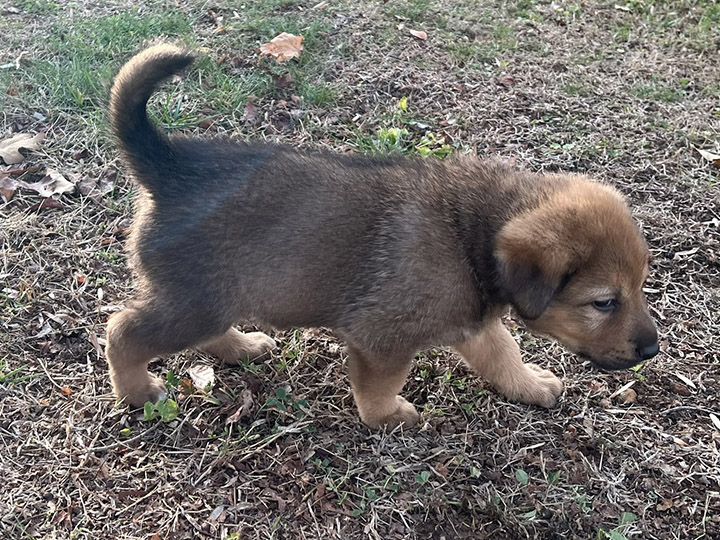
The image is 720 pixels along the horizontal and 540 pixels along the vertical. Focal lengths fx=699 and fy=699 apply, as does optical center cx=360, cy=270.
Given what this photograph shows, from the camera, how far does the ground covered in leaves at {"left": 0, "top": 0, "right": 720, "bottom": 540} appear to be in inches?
117

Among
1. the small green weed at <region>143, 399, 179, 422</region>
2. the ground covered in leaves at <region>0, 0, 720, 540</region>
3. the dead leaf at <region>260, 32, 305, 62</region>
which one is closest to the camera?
the ground covered in leaves at <region>0, 0, 720, 540</region>

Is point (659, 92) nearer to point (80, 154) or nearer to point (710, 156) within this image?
point (710, 156)

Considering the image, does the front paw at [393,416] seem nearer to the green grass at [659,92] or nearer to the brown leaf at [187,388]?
the brown leaf at [187,388]

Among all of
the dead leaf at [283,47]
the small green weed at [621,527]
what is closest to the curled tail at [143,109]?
the small green weed at [621,527]

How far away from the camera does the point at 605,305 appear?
2.88 metres

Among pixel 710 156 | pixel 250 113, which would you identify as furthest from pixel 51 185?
pixel 710 156

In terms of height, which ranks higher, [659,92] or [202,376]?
[659,92]

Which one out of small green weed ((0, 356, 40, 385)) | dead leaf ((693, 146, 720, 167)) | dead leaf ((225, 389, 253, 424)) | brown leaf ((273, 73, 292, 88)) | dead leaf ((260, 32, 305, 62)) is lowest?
small green weed ((0, 356, 40, 385))

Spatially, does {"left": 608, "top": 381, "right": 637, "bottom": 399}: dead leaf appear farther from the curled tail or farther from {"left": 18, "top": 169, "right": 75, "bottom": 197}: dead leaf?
{"left": 18, "top": 169, "right": 75, "bottom": 197}: dead leaf

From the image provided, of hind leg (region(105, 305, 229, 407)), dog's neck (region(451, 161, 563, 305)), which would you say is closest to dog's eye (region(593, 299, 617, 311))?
dog's neck (region(451, 161, 563, 305))

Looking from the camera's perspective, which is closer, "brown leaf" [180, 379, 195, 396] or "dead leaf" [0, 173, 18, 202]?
"brown leaf" [180, 379, 195, 396]

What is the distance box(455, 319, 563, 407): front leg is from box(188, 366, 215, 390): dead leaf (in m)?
1.21

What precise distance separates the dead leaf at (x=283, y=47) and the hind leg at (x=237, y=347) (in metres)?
2.68

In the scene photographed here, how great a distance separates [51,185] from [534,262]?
3.20 m
